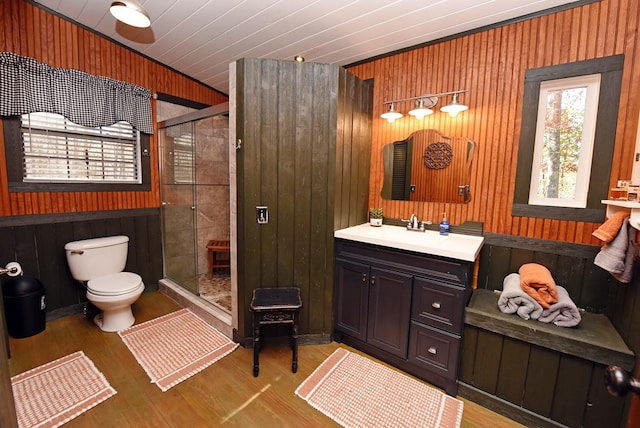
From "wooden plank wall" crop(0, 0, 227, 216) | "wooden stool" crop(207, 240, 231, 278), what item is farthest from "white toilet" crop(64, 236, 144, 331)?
"wooden stool" crop(207, 240, 231, 278)

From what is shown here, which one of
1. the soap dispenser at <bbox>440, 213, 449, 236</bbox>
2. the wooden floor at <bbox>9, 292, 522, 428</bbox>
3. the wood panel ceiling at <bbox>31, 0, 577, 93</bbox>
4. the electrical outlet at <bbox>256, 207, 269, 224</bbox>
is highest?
the wood panel ceiling at <bbox>31, 0, 577, 93</bbox>

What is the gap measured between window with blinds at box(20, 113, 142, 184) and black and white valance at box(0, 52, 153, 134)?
131mm

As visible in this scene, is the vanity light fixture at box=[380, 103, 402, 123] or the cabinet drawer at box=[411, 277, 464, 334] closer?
the cabinet drawer at box=[411, 277, 464, 334]

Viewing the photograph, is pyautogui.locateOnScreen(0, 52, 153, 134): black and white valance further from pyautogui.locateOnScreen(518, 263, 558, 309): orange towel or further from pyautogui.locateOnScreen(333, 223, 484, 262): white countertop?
pyautogui.locateOnScreen(518, 263, 558, 309): orange towel

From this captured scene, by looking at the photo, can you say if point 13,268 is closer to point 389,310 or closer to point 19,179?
point 19,179

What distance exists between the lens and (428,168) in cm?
245

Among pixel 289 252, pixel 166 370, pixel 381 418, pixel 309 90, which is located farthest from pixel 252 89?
pixel 381 418

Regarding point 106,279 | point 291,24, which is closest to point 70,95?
point 106,279

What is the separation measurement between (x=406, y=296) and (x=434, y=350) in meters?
0.38

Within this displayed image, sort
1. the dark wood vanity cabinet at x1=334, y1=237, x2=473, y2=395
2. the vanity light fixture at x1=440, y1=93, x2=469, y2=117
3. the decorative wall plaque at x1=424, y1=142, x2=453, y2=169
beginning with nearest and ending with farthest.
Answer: the dark wood vanity cabinet at x1=334, y1=237, x2=473, y2=395 → the vanity light fixture at x1=440, y1=93, x2=469, y2=117 → the decorative wall plaque at x1=424, y1=142, x2=453, y2=169

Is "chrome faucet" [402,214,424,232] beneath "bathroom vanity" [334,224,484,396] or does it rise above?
above

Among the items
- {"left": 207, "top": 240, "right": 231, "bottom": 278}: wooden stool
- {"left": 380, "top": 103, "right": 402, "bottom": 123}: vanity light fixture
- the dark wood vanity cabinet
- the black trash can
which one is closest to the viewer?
the dark wood vanity cabinet

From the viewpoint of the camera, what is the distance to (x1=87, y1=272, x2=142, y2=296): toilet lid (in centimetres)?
229

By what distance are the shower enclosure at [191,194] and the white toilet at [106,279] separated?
Answer: 623 millimetres
